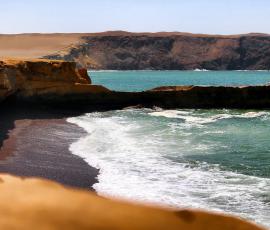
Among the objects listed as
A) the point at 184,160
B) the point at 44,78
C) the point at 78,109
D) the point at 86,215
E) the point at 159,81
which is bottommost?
the point at 159,81

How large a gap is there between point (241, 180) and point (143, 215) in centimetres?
1284

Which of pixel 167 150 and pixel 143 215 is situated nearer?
pixel 143 215

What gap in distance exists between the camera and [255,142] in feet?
76.0

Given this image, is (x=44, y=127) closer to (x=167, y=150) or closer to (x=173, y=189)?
(x=167, y=150)

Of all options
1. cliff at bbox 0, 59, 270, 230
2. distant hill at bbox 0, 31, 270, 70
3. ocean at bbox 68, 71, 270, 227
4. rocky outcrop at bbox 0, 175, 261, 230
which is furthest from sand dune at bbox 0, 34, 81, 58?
rocky outcrop at bbox 0, 175, 261, 230

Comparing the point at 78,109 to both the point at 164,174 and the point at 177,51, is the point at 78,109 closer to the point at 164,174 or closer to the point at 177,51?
the point at 164,174

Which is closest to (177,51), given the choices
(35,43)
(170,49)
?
(170,49)

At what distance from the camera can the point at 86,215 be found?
2.54 metres

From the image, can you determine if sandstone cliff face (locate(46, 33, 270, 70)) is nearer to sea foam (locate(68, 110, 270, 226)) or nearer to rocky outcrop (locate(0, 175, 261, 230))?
sea foam (locate(68, 110, 270, 226))

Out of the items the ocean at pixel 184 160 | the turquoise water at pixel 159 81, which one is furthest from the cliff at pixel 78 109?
the turquoise water at pixel 159 81

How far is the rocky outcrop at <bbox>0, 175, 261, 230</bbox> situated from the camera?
251 centimetres

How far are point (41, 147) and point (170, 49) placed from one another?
171696 mm

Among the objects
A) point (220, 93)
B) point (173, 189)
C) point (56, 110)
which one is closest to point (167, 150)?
point (173, 189)

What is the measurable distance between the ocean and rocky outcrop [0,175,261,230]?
872 centimetres
